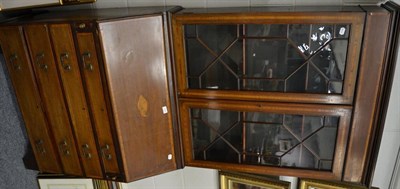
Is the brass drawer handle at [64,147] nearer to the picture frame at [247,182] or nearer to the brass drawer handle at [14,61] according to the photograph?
the brass drawer handle at [14,61]

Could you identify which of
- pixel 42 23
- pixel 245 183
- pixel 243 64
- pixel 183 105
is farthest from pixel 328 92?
pixel 42 23

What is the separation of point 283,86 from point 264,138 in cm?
21

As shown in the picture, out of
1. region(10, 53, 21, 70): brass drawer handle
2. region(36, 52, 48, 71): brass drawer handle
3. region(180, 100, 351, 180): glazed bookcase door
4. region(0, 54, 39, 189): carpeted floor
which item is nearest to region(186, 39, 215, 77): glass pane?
region(180, 100, 351, 180): glazed bookcase door

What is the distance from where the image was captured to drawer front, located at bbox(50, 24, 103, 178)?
100 centimetres

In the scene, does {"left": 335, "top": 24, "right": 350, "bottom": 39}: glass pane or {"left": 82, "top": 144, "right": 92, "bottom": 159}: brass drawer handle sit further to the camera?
{"left": 82, "top": 144, "right": 92, "bottom": 159}: brass drawer handle

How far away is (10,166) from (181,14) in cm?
92

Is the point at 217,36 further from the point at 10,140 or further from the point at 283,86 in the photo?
the point at 10,140

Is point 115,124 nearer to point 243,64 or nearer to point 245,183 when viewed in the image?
point 243,64

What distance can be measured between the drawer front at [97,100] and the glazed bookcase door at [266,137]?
0.25 meters

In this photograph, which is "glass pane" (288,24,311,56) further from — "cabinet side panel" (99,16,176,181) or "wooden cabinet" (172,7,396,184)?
"cabinet side panel" (99,16,176,181)

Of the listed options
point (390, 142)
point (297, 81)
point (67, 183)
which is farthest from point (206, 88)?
point (67, 183)

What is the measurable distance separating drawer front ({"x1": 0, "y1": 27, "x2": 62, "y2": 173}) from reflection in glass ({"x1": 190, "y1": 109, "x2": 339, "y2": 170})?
0.53 m

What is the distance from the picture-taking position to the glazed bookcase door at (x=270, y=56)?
3.00 ft

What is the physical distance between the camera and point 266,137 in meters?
1.11
